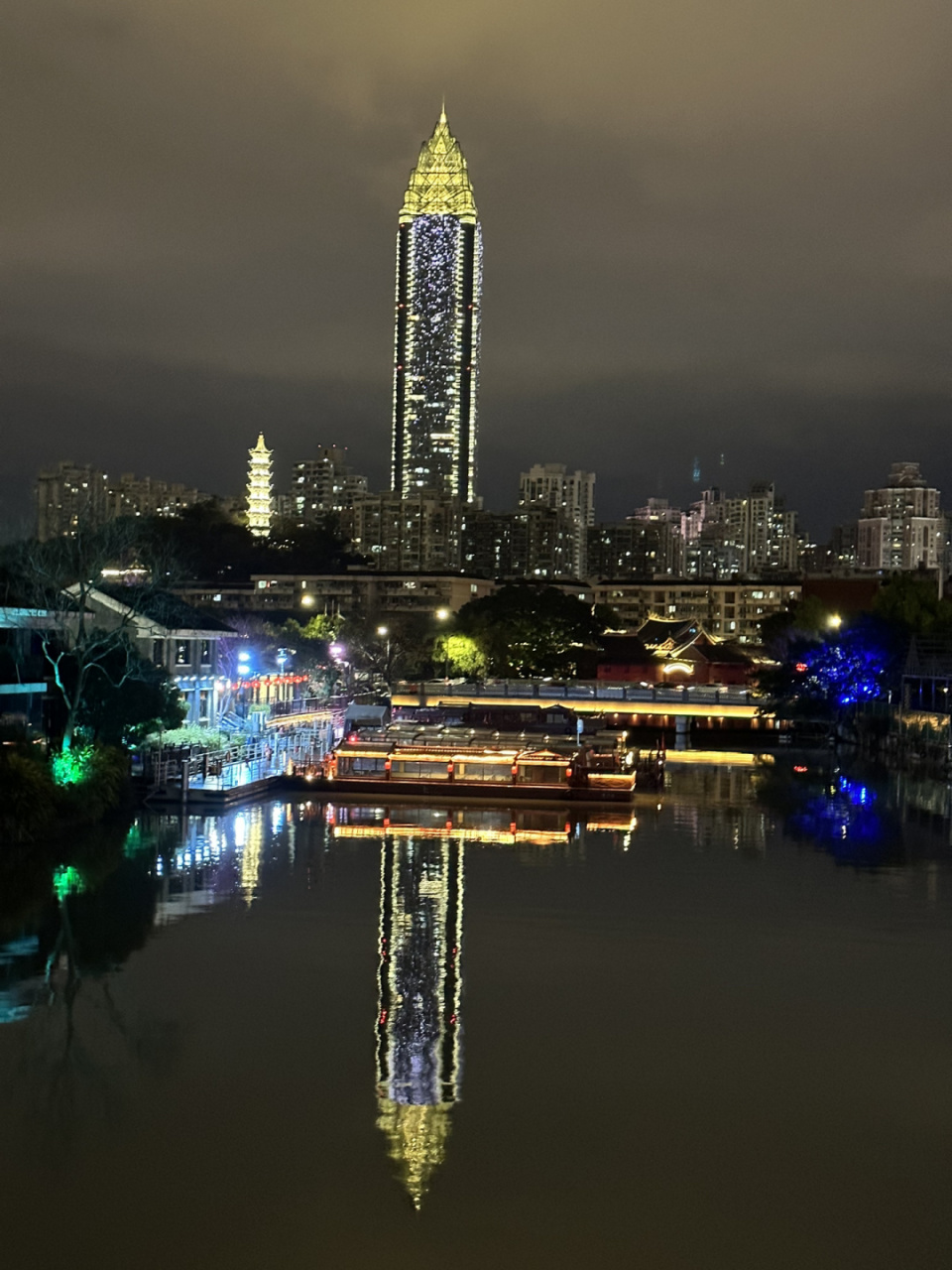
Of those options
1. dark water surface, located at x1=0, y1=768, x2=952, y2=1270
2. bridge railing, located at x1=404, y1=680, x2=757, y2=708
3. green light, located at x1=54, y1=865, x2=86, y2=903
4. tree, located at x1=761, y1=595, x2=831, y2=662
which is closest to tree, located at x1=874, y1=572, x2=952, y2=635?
tree, located at x1=761, y1=595, x2=831, y2=662

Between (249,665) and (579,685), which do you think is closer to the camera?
(249,665)

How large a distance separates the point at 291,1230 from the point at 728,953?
38.1ft

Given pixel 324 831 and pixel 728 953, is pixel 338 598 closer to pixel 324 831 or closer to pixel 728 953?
pixel 324 831

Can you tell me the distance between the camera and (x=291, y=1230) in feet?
43.0

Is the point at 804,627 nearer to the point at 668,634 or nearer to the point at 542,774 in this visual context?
the point at 542,774

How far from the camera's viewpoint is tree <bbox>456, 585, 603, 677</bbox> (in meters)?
91.4

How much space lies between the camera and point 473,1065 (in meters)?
17.3

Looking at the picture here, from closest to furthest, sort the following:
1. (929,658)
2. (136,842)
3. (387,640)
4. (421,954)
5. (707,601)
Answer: (421,954) → (136,842) → (929,658) → (387,640) → (707,601)

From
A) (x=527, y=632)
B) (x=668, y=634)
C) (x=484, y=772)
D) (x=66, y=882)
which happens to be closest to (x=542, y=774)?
(x=484, y=772)

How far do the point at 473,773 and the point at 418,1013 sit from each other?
78.0 feet

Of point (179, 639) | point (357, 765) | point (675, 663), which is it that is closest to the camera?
point (357, 765)

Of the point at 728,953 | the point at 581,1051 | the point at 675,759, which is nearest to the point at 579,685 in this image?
the point at 675,759

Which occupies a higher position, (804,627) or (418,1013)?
(804,627)

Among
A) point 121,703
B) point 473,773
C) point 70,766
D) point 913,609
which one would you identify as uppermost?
point 913,609
